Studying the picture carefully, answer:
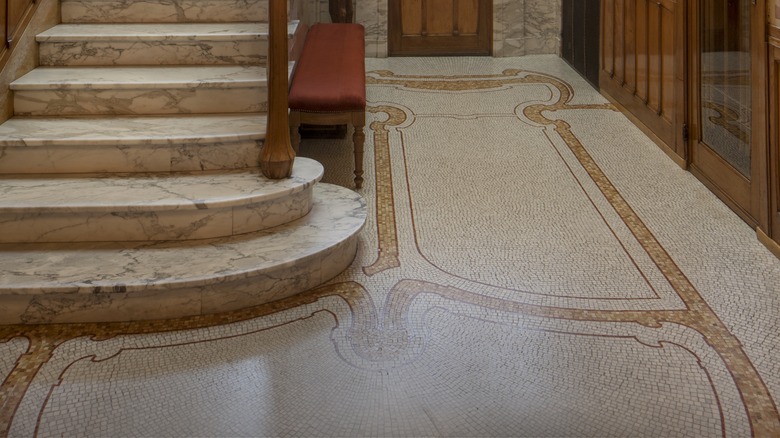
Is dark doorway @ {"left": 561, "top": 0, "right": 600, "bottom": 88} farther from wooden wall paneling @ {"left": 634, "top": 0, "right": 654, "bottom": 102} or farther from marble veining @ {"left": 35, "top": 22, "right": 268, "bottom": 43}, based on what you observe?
marble veining @ {"left": 35, "top": 22, "right": 268, "bottom": 43}

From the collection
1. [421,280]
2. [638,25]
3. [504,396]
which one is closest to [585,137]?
[638,25]

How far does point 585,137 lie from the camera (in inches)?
243

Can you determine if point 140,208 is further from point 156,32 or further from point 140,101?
point 156,32

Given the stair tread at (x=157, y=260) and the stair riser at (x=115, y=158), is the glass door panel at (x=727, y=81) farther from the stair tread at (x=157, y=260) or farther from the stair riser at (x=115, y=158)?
the stair riser at (x=115, y=158)

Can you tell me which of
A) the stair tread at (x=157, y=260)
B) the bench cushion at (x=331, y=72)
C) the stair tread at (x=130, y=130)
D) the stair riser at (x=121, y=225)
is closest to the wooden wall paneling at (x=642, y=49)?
the bench cushion at (x=331, y=72)

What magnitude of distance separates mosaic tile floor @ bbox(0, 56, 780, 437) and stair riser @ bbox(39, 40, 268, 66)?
104 cm

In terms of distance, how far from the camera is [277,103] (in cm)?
413

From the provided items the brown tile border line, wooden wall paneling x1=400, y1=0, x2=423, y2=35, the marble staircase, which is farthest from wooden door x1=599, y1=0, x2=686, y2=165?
wooden wall paneling x1=400, y1=0, x2=423, y2=35

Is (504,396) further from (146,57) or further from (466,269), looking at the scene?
(146,57)

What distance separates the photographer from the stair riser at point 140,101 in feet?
15.3

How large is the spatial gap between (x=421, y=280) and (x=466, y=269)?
0.24m

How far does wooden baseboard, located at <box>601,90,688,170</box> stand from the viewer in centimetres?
548

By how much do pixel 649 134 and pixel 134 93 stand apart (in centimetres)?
340

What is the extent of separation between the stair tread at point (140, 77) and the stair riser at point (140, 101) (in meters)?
0.03
